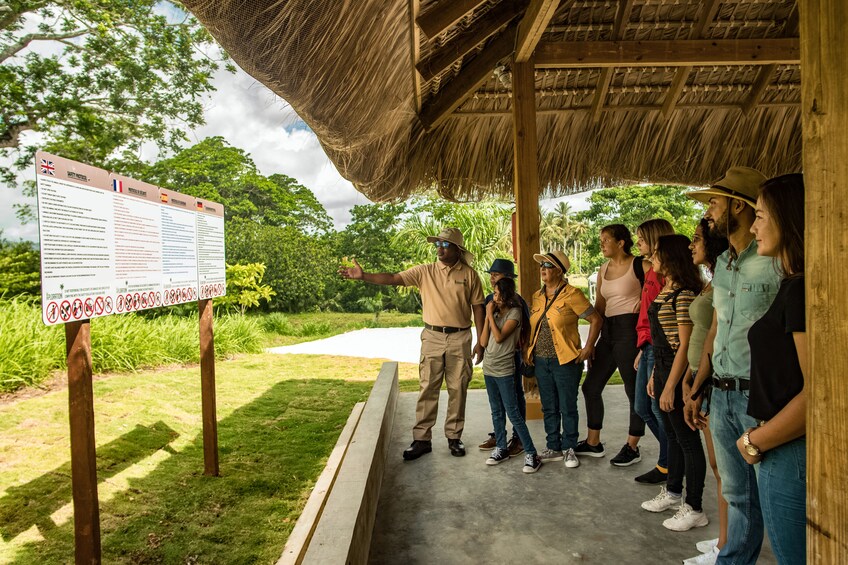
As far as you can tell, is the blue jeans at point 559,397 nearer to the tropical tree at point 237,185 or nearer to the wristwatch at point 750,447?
the wristwatch at point 750,447

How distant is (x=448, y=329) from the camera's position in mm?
3912

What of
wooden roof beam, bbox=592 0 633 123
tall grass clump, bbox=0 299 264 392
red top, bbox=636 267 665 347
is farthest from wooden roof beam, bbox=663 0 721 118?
tall grass clump, bbox=0 299 264 392

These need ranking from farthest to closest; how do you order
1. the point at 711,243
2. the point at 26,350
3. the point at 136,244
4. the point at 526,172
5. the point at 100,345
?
the point at 100,345 < the point at 26,350 < the point at 526,172 < the point at 136,244 < the point at 711,243

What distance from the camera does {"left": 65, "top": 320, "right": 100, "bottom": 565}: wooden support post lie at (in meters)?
2.25

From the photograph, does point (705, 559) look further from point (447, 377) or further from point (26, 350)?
point (26, 350)

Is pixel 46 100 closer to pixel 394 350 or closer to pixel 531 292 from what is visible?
pixel 394 350

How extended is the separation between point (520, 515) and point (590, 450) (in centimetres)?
102

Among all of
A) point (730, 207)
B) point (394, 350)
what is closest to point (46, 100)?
point (394, 350)

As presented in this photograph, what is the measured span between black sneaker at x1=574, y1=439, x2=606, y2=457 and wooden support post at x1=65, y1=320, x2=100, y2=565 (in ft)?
8.90

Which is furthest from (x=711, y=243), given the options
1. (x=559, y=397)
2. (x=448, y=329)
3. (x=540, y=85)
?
(x=540, y=85)

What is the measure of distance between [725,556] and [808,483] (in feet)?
2.84

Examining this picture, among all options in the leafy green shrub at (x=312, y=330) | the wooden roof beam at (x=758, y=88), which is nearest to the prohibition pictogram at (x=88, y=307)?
the wooden roof beam at (x=758, y=88)

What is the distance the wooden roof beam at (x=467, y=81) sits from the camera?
4.32 m

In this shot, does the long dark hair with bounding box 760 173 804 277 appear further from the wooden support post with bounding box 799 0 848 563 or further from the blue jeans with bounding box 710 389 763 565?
the blue jeans with bounding box 710 389 763 565
